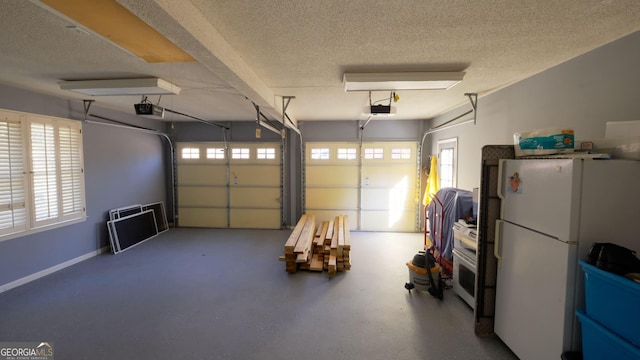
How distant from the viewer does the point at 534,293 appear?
1872 millimetres

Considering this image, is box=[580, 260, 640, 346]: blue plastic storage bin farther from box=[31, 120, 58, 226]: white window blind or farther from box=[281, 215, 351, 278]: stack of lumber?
box=[31, 120, 58, 226]: white window blind

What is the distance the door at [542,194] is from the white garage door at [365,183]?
3648 millimetres

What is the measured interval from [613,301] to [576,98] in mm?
1801

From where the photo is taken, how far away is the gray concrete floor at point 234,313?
2236 mm

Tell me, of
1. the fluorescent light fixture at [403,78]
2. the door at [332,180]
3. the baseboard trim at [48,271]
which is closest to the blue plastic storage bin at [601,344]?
the fluorescent light fixture at [403,78]

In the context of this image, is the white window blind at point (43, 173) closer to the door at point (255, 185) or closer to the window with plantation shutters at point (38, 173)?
the window with plantation shutters at point (38, 173)

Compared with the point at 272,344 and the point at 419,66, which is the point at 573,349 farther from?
the point at 419,66

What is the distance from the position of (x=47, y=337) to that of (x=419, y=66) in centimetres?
442

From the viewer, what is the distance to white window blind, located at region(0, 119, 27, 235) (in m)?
3.17

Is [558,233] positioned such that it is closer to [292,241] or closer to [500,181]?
[500,181]

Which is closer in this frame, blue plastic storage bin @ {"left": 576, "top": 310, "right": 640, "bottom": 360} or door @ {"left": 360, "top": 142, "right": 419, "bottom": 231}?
blue plastic storage bin @ {"left": 576, "top": 310, "right": 640, "bottom": 360}

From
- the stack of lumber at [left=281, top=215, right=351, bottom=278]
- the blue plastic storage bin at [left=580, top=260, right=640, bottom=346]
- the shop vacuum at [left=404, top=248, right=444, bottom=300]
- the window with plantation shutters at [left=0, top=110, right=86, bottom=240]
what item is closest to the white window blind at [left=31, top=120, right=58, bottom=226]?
the window with plantation shutters at [left=0, top=110, right=86, bottom=240]

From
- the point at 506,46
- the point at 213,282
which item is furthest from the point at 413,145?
the point at 213,282

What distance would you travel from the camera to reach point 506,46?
210 cm
